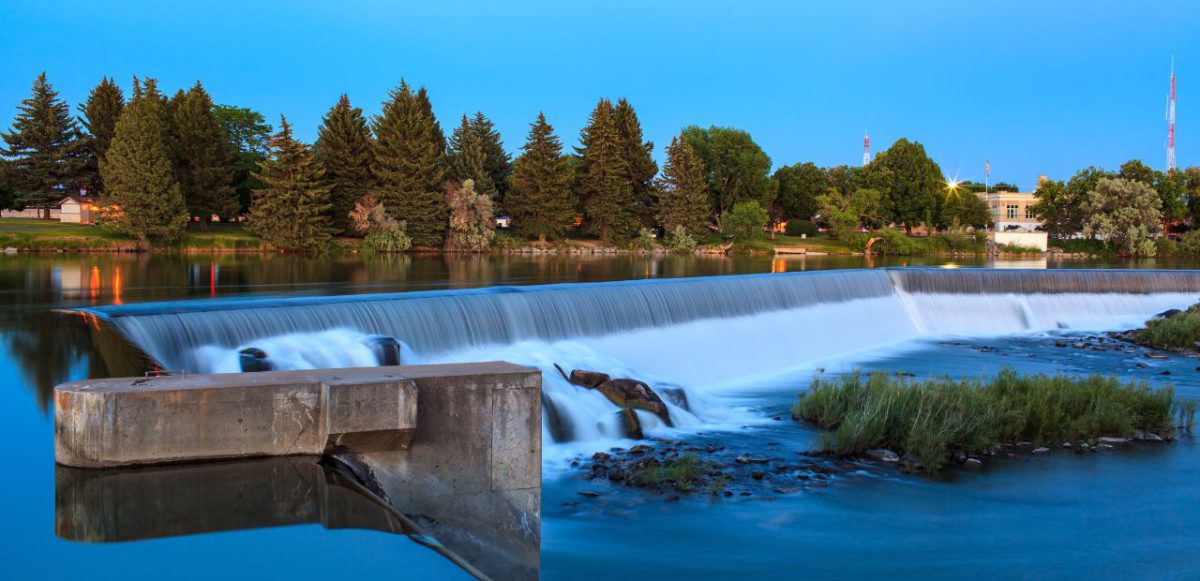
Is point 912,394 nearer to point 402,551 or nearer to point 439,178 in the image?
point 402,551

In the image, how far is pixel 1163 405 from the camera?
12.6 meters

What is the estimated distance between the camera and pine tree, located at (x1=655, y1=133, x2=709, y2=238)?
63812 mm

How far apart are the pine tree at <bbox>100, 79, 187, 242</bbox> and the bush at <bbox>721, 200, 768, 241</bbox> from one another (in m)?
34.6

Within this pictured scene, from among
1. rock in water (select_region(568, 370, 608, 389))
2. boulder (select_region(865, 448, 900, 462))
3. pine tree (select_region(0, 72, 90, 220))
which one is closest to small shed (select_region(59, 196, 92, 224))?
pine tree (select_region(0, 72, 90, 220))

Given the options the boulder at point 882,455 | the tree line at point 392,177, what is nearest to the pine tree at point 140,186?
the tree line at point 392,177

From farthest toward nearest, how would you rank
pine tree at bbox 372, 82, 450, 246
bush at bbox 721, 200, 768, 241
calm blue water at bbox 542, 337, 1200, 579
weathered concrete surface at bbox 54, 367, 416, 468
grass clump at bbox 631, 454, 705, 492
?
bush at bbox 721, 200, 768, 241 → pine tree at bbox 372, 82, 450, 246 → grass clump at bbox 631, 454, 705, 492 → calm blue water at bbox 542, 337, 1200, 579 → weathered concrete surface at bbox 54, 367, 416, 468

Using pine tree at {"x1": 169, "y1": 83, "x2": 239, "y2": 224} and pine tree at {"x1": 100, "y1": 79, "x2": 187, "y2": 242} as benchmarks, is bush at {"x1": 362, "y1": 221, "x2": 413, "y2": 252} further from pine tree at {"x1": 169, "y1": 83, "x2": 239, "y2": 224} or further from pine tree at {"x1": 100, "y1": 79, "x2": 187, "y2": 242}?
pine tree at {"x1": 169, "y1": 83, "x2": 239, "y2": 224}

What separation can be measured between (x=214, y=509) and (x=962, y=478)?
302 inches

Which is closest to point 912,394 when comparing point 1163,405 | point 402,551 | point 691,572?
point 1163,405

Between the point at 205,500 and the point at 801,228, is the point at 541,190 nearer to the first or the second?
the point at 801,228

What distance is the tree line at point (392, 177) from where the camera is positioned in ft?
157

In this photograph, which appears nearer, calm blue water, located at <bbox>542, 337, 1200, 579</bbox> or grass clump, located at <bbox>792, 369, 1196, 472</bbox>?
calm blue water, located at <bbox>542, 337, 1200, 579</bbox>

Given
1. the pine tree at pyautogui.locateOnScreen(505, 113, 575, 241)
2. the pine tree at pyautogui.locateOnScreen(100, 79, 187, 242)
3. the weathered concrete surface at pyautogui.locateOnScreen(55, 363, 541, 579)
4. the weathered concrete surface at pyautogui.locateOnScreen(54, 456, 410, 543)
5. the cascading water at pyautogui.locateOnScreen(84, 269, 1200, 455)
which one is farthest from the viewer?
the pine tree at pyautogui.locateOnScreen(505, 113, 575, 241)

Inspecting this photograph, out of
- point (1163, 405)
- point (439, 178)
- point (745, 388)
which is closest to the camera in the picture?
point (1163, 405)
